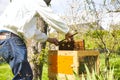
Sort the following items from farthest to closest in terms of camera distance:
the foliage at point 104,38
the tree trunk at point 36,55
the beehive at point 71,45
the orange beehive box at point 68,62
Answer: the foliage at point 104,38, the tree trunk at point 36,55, the beehive at point 71,45, the orange beehive box at point 68,62

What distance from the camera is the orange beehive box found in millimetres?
5621

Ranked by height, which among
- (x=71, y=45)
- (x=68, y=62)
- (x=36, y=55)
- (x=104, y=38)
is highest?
(x=104, y=38)

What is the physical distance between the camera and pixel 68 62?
574 centimetres

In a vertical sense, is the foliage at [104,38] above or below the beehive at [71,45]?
above

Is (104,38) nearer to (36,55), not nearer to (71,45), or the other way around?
(36,55)

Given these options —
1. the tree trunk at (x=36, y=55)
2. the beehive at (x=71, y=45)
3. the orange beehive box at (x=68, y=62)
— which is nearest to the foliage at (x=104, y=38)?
the tree trunk at (x=36, y=55)

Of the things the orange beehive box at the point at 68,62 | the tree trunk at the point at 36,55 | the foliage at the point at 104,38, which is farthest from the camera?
the foliage at the point at 104,38

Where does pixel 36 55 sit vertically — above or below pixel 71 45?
below

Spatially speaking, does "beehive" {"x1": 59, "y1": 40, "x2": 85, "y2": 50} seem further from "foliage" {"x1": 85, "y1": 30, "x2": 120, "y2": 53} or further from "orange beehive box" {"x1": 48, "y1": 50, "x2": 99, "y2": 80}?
"foliage" {"x1": 85, "y1": 30, "x2": 120, "y2": 53}

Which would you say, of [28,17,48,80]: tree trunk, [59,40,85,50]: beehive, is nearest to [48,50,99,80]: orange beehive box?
[59,40,85,50]: beehive

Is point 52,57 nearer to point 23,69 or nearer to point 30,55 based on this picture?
point 23,69

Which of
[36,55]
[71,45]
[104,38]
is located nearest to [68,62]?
[71,45]

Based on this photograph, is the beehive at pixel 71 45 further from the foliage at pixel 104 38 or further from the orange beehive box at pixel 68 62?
the foliage at pixel 104 38

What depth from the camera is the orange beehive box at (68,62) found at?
221 inches
